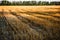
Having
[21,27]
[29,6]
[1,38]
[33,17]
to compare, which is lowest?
[1,38]

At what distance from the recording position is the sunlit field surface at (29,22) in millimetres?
1474

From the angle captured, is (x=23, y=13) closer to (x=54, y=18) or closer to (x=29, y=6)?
(x=29, y=6)

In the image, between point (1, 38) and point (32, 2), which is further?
point (32, 2)

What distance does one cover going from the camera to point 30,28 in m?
1.51

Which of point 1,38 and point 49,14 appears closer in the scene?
point 1,38

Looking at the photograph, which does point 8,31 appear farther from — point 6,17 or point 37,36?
point 37,36

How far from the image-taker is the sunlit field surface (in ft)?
4.84

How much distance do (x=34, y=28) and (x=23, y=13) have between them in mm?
225

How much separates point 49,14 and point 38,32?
0.27 metres

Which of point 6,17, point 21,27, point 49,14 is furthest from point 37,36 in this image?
point 6,17

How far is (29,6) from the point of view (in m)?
1.56

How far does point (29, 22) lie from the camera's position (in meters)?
1.53

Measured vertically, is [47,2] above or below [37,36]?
above

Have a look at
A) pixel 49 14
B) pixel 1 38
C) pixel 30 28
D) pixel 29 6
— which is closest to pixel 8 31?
pixel 1 38
